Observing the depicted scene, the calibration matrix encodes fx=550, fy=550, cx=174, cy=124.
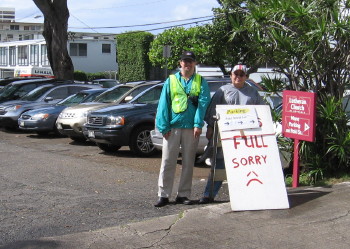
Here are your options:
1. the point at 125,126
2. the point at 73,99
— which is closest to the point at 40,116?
the point at 73,99

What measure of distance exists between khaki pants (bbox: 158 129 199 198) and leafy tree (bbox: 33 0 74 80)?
17295 millimetres

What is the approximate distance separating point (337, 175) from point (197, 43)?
725 inches

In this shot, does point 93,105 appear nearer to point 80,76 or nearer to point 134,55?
point 134,55

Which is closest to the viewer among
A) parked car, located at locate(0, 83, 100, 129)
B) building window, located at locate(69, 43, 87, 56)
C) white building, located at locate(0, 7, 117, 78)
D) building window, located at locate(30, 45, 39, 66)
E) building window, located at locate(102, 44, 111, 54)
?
parked car, located at locate(0, 83, 100, 129)

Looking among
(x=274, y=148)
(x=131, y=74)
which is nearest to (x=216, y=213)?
(x=274, y=148)

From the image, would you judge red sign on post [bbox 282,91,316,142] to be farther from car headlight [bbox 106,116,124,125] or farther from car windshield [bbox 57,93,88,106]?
car windshield [bbox 57,93,88,106]

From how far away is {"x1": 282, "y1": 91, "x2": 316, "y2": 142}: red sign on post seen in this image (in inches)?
283

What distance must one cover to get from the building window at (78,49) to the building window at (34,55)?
559cm

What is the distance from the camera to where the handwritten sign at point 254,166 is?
6484 mm

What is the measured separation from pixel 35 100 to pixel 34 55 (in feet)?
144

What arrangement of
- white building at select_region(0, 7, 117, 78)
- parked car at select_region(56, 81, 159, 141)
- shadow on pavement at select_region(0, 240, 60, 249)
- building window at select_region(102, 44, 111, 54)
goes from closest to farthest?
shadow on pavement at select_region(0, 240, 60, 249) → parked car at select_region(56, 81, 159, 141) → white building at select_region(0, 7, 117, 78) → building window at select_region(102, 44, 111, 54)

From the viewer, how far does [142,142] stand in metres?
12.1

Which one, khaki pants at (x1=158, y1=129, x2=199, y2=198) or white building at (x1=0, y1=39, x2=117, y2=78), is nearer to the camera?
khaki pants at (x1=158, y1=129, x2=199, y2=198)

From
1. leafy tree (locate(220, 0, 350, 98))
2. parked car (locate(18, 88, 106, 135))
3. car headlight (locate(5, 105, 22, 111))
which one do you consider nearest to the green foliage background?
car headlight (locate(5, 105, 22, 111))
